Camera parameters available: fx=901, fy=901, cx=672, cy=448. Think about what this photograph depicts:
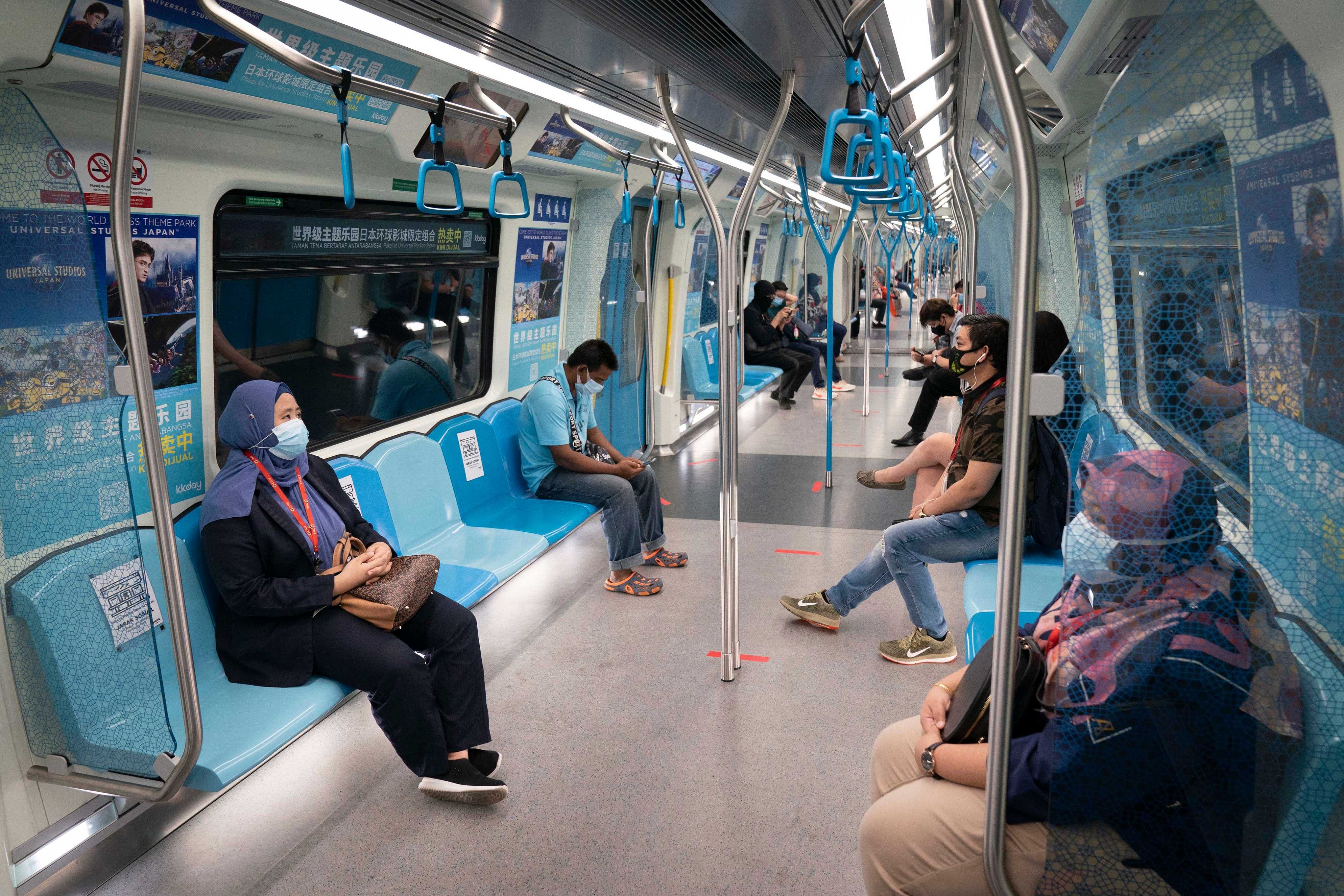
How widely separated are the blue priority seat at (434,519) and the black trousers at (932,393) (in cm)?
478

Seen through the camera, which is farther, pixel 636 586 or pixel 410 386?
pixel 410 386

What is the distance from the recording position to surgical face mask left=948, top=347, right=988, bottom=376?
3553 millimetres

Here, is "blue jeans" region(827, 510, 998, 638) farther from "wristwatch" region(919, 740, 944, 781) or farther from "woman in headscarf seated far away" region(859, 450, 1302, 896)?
"woman in headscarf seated far away" region(859, 450, 1302, 896)

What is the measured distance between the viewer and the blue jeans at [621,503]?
4965 millimetres

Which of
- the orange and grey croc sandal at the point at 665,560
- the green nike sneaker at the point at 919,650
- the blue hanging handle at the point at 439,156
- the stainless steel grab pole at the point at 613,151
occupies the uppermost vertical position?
the stainless steel grab pole at the point at 613,151

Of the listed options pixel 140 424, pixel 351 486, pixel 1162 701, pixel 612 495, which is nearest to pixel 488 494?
pixel 612 495

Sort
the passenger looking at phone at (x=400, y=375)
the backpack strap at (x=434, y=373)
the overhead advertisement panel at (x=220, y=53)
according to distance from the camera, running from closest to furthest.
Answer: the overhead advertisement panel at (x=220, y=53) < the passenger looking at phone at (x=400, y=375) < the backpack strap at (x=434, y=373)

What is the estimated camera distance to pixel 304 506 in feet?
10.2

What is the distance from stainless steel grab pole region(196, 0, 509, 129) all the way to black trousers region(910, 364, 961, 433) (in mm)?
5357

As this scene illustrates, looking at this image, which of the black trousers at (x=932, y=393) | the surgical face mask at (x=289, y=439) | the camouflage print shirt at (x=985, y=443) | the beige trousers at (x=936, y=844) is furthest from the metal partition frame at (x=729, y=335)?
the black trousers at (x=932, y=393)

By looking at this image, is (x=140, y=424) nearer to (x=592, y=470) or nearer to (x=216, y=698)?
(x=216, y=698)

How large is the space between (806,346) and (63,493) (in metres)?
10.1

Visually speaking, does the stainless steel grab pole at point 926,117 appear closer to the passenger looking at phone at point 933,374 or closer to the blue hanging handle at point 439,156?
the blue hanging handle at point 439,156

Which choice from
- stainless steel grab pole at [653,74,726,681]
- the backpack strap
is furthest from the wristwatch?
the backpack strap
